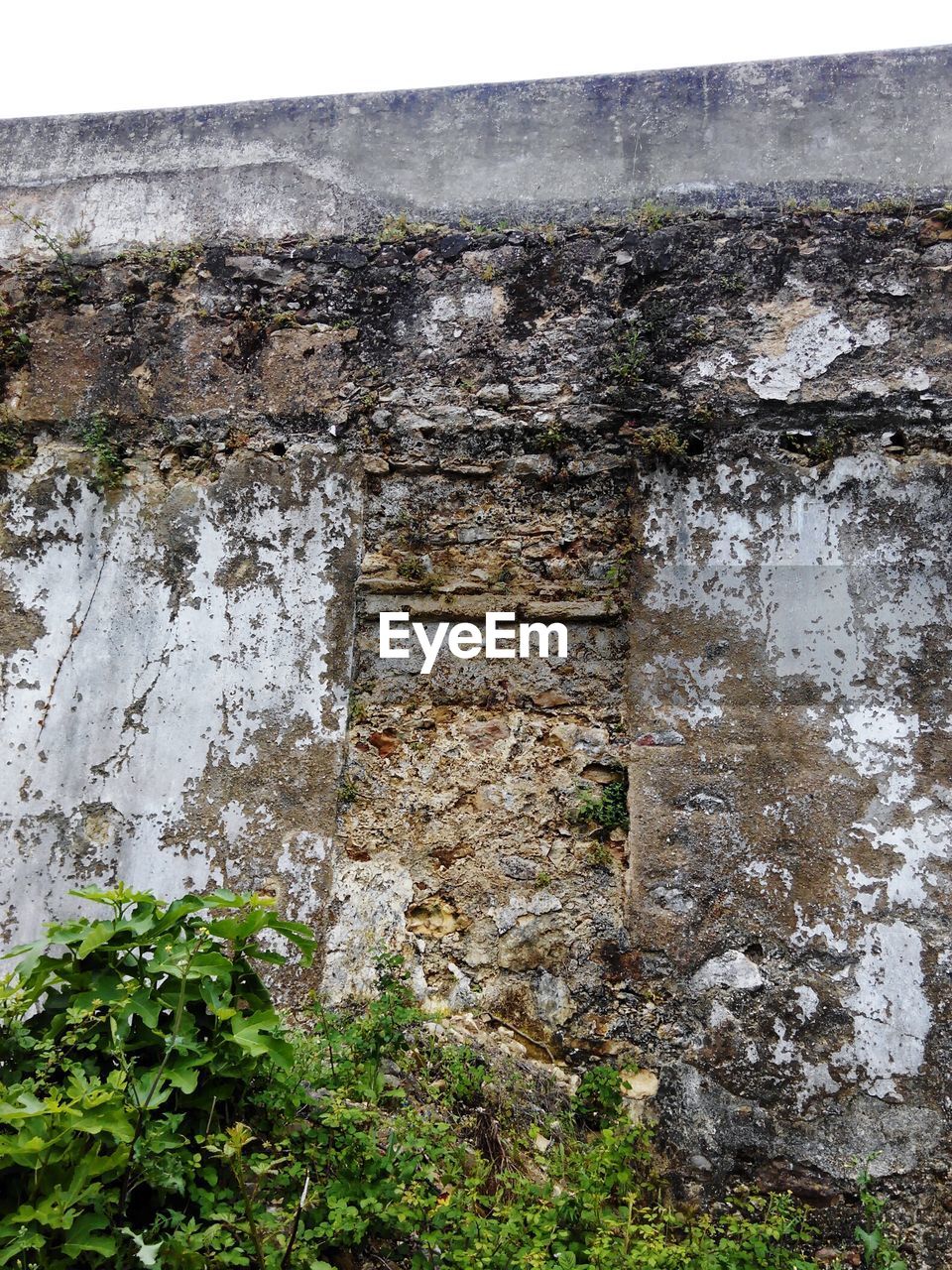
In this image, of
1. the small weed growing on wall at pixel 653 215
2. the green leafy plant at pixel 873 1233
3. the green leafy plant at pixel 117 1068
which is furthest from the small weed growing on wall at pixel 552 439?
the green leafy plant at pixel 873 1233

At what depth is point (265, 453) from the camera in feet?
12.5

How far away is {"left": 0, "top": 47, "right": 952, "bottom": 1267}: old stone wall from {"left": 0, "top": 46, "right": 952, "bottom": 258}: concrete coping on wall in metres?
0.15

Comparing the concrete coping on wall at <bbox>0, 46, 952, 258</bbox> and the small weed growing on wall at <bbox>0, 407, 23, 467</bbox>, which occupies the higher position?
the concrete coping on wall at <bbox>0, 46, 952, 258</bbox>

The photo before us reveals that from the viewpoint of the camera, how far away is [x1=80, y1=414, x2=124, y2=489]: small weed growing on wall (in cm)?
385

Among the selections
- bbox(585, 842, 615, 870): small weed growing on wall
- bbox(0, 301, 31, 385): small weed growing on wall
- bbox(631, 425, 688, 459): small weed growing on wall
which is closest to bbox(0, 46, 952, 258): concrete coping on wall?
bbox(0, 301, 31, 385): small weed growing on wall

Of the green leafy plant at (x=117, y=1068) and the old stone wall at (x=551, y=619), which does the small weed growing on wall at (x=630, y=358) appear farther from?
the green leafy plant at (x=117, y=1068)

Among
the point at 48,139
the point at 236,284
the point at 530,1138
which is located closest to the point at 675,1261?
the point at 530,1138

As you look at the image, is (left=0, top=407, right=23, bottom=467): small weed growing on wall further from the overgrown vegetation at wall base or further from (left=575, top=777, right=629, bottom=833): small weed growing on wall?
(left=575, top=777, right=629, bottom=833): small weed growing on wall

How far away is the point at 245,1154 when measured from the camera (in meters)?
2.37

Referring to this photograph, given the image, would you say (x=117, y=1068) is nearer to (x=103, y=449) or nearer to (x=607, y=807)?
(x=607, y=807)

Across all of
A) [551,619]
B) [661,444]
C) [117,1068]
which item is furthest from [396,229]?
[117,1068]

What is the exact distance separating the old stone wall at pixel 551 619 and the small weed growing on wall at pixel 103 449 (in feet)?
0.05

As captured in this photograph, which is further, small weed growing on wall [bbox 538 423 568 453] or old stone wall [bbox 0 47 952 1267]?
small weed growing on wall [bbox 538 423 568 453]

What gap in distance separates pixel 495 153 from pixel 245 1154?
3604 mm
